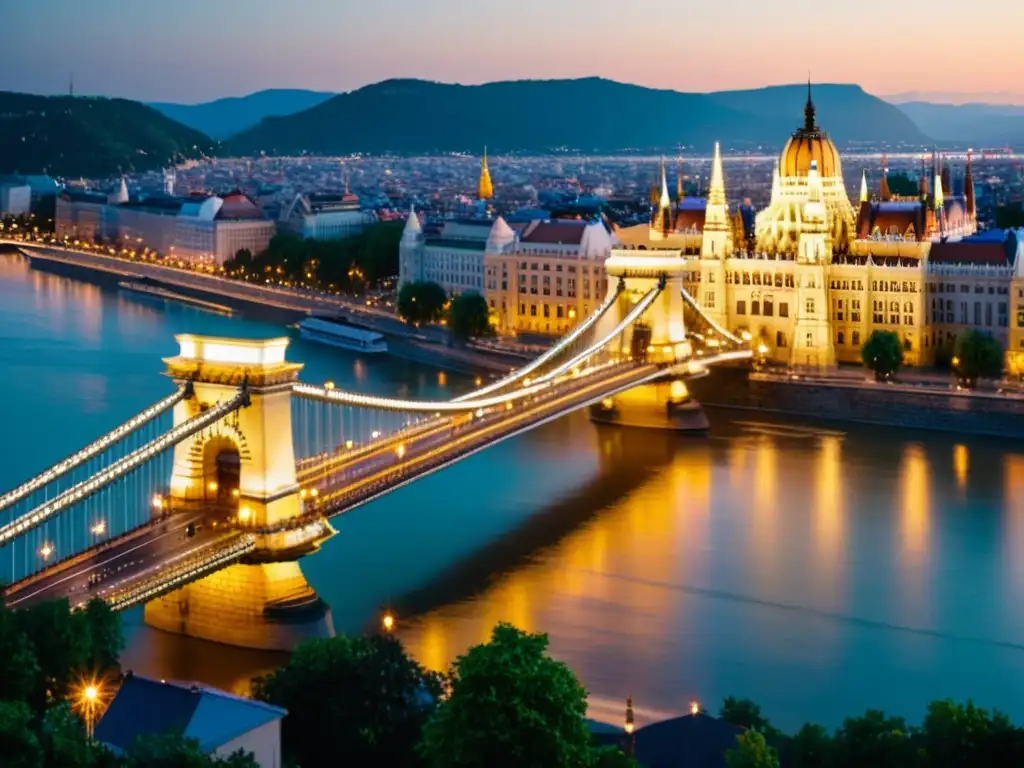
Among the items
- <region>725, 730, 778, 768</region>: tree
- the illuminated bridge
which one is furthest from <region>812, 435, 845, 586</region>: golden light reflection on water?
<region>725, 730, 778, 768</region>: tree

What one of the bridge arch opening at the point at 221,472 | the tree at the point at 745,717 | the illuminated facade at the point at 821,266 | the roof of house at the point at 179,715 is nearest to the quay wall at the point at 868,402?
the illuminated facade at the point at 821,266

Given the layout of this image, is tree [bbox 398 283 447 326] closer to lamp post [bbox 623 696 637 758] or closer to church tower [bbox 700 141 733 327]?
church tower [bbox 700 141 733 327]

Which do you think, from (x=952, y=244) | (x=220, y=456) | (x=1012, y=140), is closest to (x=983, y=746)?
(x=220, y=456)

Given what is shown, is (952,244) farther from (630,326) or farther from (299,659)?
(299,659)

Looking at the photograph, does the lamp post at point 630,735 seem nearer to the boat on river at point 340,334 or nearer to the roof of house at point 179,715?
the roof of house at point 179,715

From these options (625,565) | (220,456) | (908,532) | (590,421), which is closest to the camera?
(220,456)

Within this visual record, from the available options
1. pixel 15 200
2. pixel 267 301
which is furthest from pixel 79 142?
pixel 267 301

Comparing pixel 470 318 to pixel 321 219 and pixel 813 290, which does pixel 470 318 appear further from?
pixel 321 219
